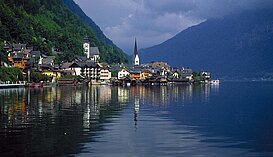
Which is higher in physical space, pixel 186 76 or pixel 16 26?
pixel 16 26

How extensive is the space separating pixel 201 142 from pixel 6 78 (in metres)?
76.9

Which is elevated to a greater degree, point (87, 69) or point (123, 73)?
point (87, 69)

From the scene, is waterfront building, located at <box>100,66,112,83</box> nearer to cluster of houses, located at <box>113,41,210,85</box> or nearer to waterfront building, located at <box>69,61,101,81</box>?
cluster of houses, located at <box>113,41,210,85</box>

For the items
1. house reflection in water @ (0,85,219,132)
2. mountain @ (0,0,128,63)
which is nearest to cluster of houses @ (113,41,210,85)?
mountain @ (0,0,128,63)

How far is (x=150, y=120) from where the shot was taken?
2872 centimetres

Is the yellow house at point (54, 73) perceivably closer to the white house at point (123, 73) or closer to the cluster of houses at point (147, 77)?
the cluster of houses at point (147, 77)

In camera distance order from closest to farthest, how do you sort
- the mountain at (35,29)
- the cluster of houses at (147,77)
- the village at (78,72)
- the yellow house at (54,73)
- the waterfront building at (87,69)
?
the village at (78,72) → the mountain at (35,29) → the yellow house at (54,73) → the cluster of houses at (147,77) → the waterfront building at (87,69)

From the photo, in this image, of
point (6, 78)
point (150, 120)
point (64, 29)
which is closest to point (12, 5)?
point (64, 29)

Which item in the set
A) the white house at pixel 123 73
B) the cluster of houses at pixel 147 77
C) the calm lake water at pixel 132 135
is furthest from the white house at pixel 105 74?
the calm lake water at pixel 132 135

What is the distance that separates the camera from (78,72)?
15612 cm

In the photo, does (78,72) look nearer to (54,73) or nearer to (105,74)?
(105,74)

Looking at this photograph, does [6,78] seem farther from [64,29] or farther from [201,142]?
[64,29]

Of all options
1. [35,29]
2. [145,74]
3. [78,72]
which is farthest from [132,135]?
[145,74]

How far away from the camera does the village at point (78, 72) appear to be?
11150cm
